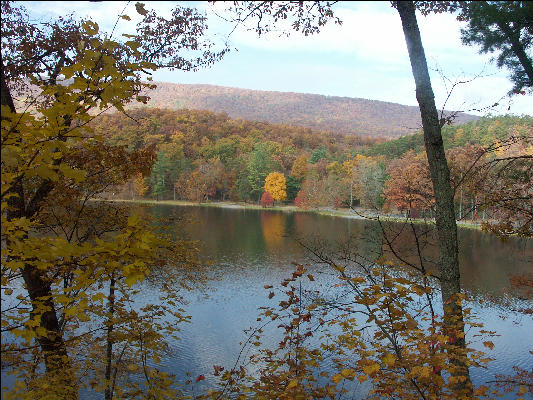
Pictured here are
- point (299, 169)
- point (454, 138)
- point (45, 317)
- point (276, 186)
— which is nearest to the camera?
point (45, 317)

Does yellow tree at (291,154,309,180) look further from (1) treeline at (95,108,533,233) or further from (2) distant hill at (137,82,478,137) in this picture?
(2) distant hill at (137,82,478,137)

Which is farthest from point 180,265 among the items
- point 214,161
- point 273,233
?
point 214,161

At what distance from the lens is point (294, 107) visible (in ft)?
409

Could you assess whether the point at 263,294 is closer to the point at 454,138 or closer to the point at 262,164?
the point at 454,138

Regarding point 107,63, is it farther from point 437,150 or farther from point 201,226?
point 201,226

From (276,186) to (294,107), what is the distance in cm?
8338

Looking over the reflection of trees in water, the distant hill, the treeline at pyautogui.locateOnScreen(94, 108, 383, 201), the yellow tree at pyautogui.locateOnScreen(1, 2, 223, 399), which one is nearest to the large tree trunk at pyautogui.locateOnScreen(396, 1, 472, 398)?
the yellow tree at pyautogui.locateOnScreen(1, 2, 223, 399)

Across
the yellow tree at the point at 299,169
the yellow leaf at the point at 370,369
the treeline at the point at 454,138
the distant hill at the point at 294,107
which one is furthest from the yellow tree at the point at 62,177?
the distant hill at the point at 294,107

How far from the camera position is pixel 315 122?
108000mm

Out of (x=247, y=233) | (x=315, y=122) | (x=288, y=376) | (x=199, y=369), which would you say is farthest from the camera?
(x=315, y=122)

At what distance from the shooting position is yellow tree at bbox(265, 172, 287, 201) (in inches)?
1815

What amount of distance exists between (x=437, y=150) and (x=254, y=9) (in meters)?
2.09

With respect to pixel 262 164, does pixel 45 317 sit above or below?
below

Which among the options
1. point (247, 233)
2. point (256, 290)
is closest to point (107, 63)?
point (256, 290)
